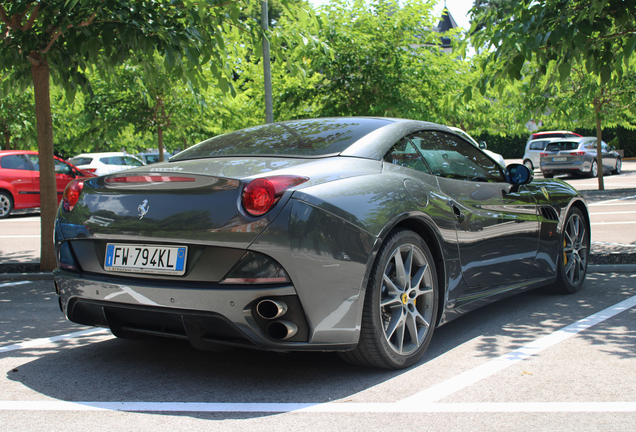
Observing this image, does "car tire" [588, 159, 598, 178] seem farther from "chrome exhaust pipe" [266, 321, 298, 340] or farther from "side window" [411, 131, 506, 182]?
"chrome exhaust pipe" [266, 321, 298, 340]

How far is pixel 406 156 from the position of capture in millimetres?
4145

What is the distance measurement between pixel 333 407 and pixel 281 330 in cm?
44

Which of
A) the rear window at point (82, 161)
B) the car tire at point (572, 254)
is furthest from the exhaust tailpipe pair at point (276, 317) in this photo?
the rear window at point (82, 161)

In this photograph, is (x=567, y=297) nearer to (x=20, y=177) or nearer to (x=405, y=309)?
(x=405, y=309)

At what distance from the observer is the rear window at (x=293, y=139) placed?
3902mm

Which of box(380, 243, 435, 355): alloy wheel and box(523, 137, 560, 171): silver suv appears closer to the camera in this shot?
box(380, 243, 435, 355): alloy wheel

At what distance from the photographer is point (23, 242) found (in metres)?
10.9

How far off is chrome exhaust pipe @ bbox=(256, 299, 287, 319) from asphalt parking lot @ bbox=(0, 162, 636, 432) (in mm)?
442

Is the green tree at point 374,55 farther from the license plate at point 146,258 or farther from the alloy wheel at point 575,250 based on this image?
the license plate at point 146,258

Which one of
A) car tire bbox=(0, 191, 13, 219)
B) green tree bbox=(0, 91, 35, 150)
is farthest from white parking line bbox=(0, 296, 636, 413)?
green tree bbox=(0, 91, 35, 150)

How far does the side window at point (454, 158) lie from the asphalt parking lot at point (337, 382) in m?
1.08

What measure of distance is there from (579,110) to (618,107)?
131 centimetres

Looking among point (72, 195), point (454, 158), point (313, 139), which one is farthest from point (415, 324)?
→ point (72, 195)

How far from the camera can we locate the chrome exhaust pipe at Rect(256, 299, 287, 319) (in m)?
3.15
